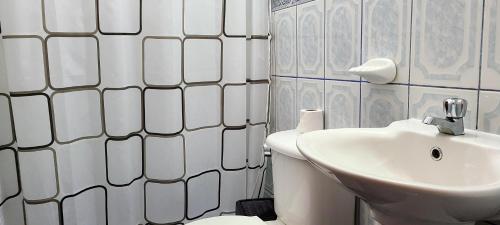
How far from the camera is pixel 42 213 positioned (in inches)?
46.4

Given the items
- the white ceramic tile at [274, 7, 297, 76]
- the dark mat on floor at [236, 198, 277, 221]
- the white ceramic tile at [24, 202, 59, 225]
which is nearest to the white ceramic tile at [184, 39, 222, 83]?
the white ceramic tile at [274, 7, 297, 76]

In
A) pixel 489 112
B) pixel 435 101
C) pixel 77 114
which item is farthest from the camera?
pixel 77 114

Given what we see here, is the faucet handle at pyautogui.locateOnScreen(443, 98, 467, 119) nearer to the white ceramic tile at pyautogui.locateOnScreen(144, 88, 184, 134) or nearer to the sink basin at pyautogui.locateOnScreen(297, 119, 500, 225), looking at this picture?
the sink basin at pyautogui.locateOnScreen(297, 119, 500, 225)

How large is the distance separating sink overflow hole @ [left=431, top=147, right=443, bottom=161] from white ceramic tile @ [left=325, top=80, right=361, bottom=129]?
37cm

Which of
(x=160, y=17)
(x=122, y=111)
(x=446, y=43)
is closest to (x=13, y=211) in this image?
(x=122, y=111)

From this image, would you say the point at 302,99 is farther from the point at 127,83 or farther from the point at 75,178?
the point at 75,178

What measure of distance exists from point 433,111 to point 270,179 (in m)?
0.91

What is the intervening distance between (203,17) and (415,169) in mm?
929

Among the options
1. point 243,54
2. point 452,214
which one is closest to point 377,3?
point 243,54

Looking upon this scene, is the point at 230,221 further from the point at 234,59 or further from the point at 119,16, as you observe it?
the point at 119,16

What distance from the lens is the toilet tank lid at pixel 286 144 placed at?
107 centimetres

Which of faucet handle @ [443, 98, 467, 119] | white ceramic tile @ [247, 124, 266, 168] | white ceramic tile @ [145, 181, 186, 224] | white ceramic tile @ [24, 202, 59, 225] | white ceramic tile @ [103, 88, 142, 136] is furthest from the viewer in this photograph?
white ceramic tile @ [247, 124, 266, 168]

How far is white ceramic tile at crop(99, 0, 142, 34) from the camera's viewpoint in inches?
47.9

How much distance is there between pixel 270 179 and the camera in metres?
1.67
